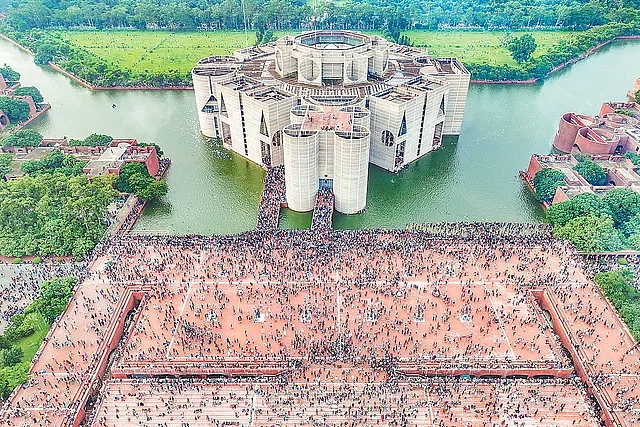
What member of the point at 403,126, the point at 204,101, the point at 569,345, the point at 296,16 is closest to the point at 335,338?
the point at 569,345

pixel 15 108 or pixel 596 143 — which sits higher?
pixel 596 143

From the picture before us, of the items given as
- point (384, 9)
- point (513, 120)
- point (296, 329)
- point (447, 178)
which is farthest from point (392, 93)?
point (384, 9)

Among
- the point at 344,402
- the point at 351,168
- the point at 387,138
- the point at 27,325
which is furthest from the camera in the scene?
the point at 387,138

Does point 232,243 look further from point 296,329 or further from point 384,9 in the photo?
point 384,9

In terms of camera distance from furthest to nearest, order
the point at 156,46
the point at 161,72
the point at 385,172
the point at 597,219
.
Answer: the point at 156,46, the point at 161,72, the point at 385,172, the point at 597,219

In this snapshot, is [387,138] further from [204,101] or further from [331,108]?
[204,101]

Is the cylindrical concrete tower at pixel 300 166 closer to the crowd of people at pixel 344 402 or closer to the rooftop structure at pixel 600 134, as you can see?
Answer: the crowd of people at pixel 344 402
